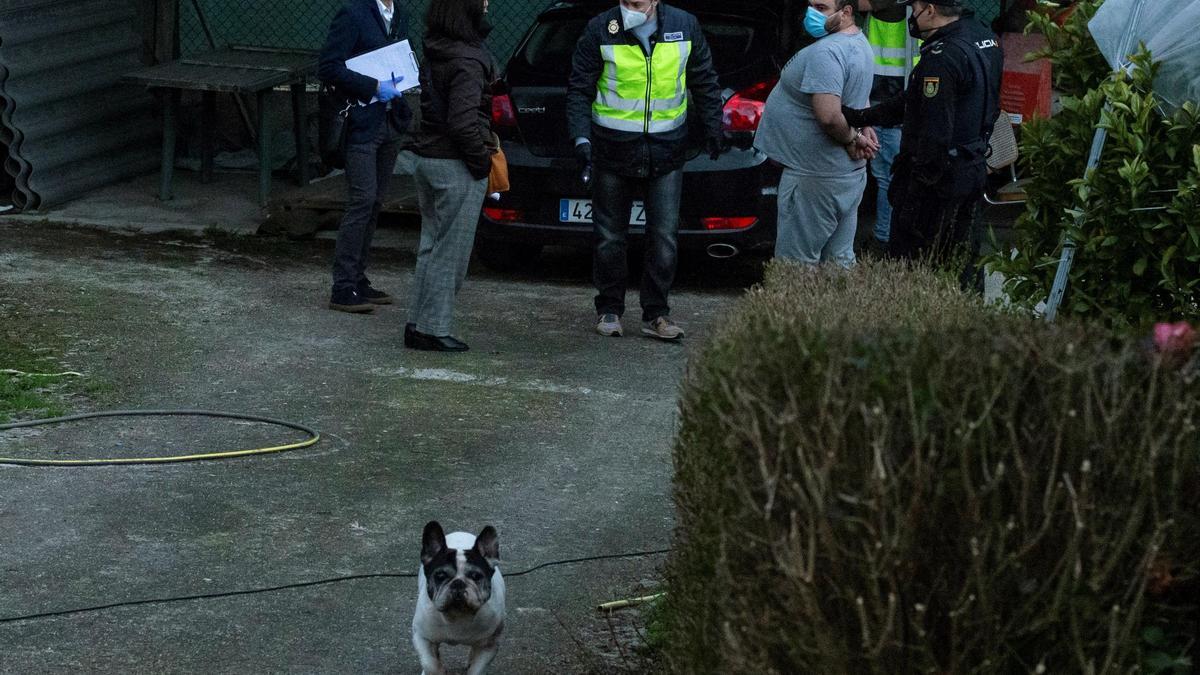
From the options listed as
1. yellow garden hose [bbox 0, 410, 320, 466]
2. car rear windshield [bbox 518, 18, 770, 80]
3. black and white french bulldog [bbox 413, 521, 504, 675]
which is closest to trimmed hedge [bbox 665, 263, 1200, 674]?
black and white french bulldog [bbox 413, 521, 504, 675]

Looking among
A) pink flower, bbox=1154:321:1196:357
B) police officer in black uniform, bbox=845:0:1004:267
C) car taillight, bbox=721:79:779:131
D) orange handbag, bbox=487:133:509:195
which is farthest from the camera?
car taillight, bbox=721:79:779:131

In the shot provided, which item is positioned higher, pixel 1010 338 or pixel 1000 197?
pixel 1010 338

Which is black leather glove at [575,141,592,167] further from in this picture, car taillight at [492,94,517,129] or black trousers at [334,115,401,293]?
car taillight at [492,94,517,129]

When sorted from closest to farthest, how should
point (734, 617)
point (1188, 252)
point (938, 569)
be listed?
point (938, 569) < point (734, 617) < point (1188, 252)

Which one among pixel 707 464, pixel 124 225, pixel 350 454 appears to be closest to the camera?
pixel 707 464

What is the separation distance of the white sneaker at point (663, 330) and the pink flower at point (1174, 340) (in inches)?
218

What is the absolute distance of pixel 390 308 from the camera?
9.21m

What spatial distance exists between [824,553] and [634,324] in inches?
Answer: 238

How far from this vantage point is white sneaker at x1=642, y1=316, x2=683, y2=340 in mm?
8594

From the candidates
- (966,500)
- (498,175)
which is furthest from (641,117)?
(966,500)

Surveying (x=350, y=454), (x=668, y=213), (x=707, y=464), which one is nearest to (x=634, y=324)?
(x=668, y=213)

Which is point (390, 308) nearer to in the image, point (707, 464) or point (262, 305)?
point (262, 305)

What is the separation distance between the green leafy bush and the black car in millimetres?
3917

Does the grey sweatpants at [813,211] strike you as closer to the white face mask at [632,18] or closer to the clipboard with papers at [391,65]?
the white face mask at [632,18]
